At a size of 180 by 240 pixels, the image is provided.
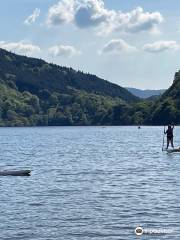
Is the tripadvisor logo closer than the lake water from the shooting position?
Yes

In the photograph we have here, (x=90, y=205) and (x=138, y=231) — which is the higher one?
(x=138, y=231)

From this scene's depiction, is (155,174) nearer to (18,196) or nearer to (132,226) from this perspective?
(18,196)

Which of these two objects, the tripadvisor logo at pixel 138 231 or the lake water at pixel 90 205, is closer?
the tripadvisor logo at pixel 138 231

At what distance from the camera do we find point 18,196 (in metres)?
40.1

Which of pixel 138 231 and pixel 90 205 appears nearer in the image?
pixel 138 231

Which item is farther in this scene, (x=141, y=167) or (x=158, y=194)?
(x=141, y=167)

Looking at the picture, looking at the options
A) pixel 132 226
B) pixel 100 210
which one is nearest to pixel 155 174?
pixel 100 210

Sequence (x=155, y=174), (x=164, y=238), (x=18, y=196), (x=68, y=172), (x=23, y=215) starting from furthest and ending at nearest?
(x=68, y=172)
(x=155, y=174)
(x=18, y=196)
(x=23, y=215)
(x=164, y=238)

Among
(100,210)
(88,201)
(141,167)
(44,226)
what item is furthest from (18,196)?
(141,167)

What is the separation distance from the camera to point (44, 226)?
29000 mm

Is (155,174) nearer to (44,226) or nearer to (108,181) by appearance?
(108,181)

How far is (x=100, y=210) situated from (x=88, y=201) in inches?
149

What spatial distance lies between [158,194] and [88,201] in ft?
17.5

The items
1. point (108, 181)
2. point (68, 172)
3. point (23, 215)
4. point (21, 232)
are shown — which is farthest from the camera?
point (68, 172)
